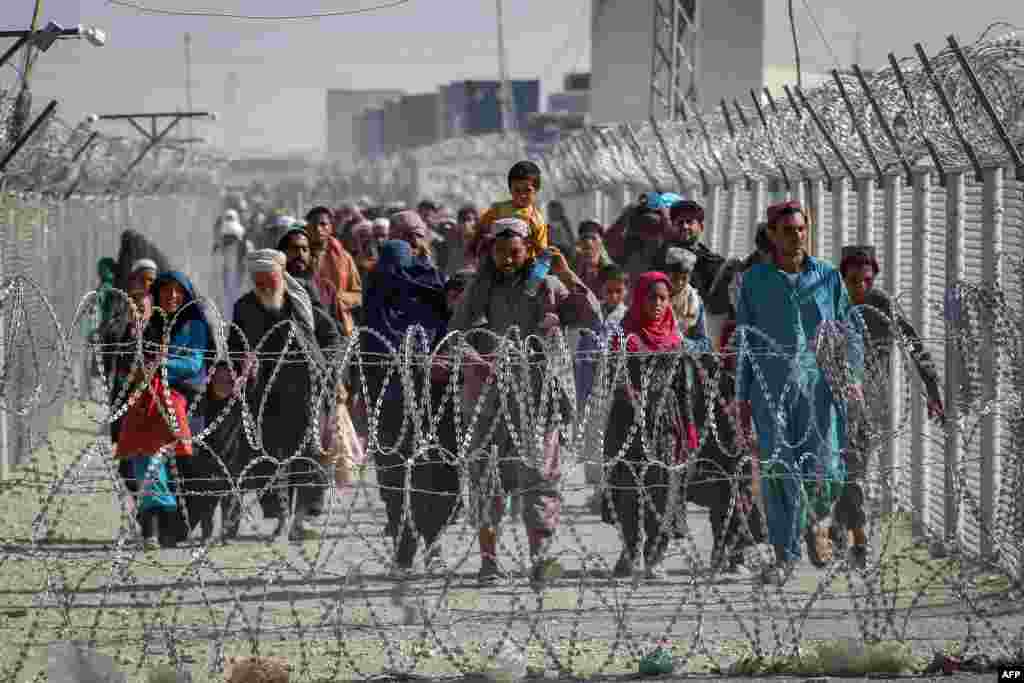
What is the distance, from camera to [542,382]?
7.73 metres

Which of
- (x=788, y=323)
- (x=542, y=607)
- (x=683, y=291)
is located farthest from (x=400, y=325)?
(x=542, y=607)

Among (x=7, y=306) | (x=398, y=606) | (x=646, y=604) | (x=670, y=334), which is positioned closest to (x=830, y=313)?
(x=670, y=334)

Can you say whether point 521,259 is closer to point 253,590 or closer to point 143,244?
point 253,590

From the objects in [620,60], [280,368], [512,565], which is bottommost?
[512,565]

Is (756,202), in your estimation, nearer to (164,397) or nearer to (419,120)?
(164,397)

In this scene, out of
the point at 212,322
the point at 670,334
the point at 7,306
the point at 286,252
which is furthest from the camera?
the point at 7,306

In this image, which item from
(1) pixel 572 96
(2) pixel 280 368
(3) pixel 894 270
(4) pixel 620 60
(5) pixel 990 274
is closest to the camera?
(5) pixel 990 274

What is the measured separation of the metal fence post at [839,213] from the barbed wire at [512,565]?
183cm

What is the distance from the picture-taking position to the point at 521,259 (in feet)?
26.7

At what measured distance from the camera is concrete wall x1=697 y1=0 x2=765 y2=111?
2956 cm

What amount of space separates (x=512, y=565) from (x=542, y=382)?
4.70ft

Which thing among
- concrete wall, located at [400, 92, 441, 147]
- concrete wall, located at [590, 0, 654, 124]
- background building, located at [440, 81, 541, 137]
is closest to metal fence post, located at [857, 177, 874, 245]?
concrete wall, located at [590, 0, 654, 124]

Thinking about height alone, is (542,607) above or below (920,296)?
below

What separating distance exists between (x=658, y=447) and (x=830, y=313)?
880 millimetres
